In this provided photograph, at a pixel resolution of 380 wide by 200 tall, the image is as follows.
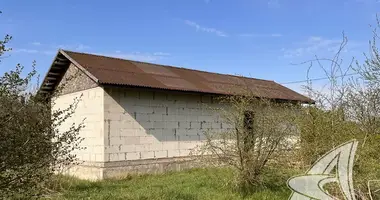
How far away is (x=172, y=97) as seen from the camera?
14.3 meters

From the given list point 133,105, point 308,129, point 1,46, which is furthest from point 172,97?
point 1,46

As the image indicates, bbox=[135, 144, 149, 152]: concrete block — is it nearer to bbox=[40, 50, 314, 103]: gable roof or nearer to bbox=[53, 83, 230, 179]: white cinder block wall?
bbox=[53, 83, 230, 179]: white cinder block wall

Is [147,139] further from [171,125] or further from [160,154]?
[171,125]

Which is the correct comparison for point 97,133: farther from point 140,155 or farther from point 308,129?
point 308,129

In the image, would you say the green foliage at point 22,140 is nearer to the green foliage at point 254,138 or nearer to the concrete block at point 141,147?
the green foliage at point 254,138

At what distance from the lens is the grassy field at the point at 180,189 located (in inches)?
328

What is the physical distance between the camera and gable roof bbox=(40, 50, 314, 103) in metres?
12.7

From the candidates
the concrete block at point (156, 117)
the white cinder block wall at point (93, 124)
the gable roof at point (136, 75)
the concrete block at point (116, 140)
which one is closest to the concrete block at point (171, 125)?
the concrete block at point (156, 117)

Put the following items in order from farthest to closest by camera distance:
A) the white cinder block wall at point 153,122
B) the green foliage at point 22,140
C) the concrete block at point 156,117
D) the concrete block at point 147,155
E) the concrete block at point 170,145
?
the concrete block at point 170,145 → the concrete block at point 156,117 → the concrete block at point 147,155 → the white cinder block wall at point 153,122 → the green foliage at point 22,140

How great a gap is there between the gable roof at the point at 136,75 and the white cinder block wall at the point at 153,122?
1.45ft

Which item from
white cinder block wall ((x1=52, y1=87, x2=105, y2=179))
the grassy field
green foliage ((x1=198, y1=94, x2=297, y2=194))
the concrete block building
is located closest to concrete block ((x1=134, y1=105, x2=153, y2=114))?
the concrete block building

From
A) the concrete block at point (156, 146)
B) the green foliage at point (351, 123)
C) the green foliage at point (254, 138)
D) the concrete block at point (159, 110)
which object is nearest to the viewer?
the green foliage at point (351, 123)

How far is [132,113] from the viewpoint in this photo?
1298 cm

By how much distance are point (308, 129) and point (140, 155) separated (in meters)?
7.07
